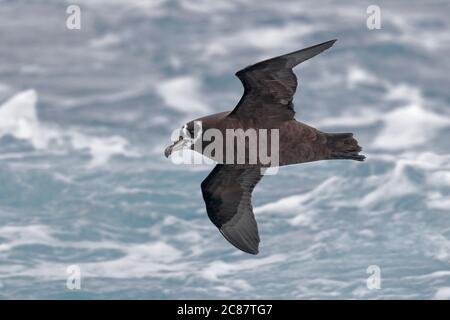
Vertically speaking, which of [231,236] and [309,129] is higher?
[309,129]

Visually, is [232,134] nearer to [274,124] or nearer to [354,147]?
[274,124]

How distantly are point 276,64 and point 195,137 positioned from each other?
1.77 m

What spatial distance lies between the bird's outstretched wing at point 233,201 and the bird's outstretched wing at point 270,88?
1.65 m

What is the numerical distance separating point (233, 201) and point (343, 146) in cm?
249

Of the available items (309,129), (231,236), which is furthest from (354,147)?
(231,236)

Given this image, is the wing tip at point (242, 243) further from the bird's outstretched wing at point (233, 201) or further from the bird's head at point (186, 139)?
the bird's head at point (186, 139)

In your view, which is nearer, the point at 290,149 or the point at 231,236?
the point at 290,149

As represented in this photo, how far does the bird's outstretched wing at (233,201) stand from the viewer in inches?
585

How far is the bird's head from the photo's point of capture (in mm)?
13609

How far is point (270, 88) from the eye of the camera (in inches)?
524

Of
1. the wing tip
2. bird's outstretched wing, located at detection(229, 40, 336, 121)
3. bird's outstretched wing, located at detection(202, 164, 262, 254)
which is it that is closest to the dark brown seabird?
bird's outstretched wing, located at detection(229, 40, 336, 121)

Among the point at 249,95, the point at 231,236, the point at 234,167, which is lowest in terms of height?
the point at 231,236

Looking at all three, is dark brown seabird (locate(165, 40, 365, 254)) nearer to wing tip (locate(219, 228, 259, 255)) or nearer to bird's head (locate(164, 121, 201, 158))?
bird's head (locate(164, 121, 201, 158))

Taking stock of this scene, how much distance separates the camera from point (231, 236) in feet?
48.6
